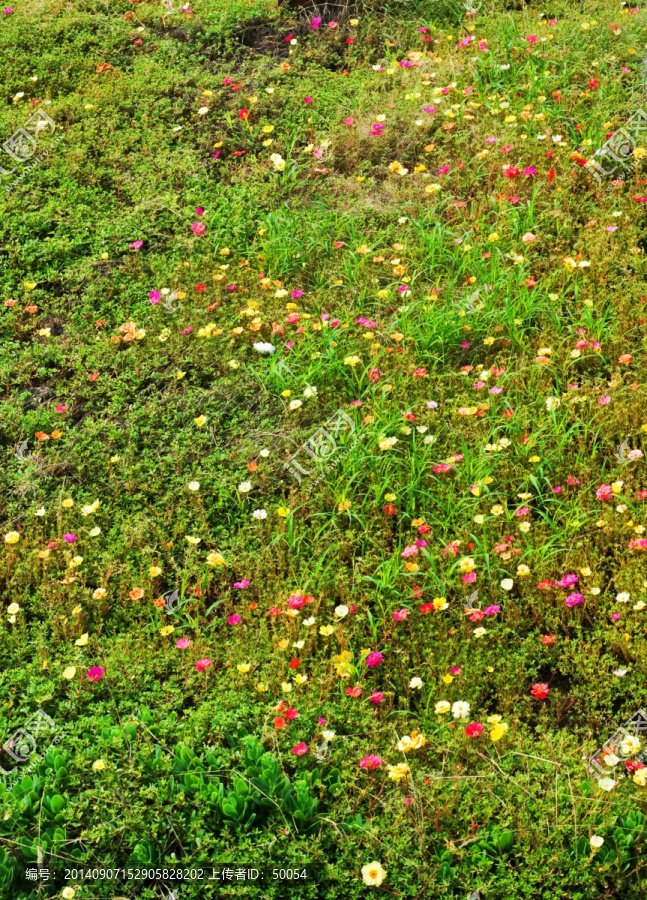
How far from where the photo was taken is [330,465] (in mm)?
3797

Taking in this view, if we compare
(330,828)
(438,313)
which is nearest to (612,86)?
(438,313)

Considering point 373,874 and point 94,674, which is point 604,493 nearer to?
point 373,874

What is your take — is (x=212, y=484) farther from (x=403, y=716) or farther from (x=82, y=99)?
(x=82, y=99)

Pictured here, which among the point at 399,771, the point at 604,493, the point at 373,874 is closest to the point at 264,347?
the point at 604,493

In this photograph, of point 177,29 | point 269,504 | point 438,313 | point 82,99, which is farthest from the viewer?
point 177,29

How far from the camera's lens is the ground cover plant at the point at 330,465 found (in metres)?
2.61

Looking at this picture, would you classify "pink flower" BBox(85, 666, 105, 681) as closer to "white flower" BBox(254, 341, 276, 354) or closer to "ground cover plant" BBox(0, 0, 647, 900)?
"ground cover plant" BBox(0, 0, 647, 900)

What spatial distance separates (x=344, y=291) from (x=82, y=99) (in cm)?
296

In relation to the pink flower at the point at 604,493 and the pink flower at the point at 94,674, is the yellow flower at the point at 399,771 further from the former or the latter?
the pink flower at the point at 604,493

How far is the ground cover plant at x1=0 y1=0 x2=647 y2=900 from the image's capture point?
103 inches

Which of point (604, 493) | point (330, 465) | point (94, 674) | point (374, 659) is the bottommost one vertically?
point (604, 493)

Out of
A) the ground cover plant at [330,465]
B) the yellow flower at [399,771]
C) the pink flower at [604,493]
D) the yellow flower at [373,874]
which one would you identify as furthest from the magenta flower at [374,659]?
the pink flower at [604,493]

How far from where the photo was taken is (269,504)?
3746mm

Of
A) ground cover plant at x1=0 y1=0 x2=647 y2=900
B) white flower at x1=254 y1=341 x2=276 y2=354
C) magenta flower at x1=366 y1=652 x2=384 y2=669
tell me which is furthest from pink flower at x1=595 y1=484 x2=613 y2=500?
white flower at x1=254 y1=341 x2=276 y2=354
